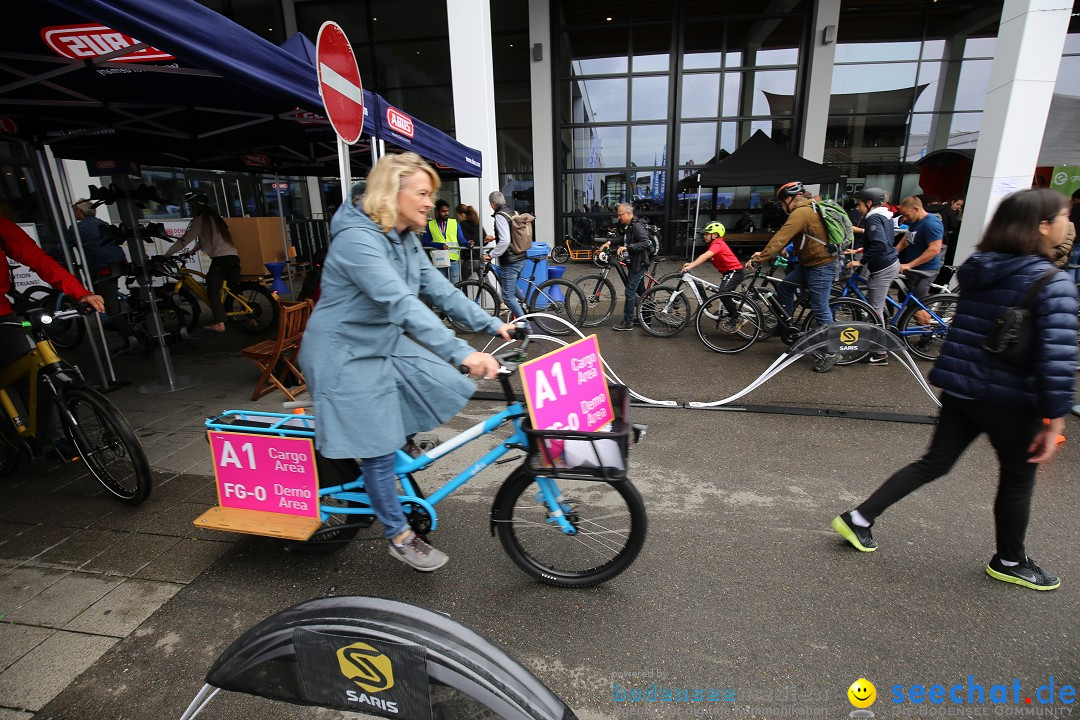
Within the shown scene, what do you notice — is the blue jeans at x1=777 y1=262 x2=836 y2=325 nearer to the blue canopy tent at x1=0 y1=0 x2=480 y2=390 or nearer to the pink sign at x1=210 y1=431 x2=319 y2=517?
the blue canopy tent at x1=0 y1=0 x2=480 y2=390

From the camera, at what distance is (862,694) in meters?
2.02

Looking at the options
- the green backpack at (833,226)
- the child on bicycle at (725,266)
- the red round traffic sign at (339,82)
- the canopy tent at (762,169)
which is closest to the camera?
the red round traffic sign at (339,82)

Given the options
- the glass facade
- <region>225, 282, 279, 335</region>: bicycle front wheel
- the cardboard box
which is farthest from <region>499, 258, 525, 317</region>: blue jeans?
the glass facade

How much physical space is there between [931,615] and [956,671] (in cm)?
32

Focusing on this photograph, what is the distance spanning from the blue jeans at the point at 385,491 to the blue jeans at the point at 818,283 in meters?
5.27

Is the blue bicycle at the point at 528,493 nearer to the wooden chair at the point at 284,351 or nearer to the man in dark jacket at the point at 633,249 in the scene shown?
the wooden chair at the point at 284,351

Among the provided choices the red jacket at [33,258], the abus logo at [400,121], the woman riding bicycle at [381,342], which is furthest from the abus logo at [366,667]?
the abus logo at [400,121]

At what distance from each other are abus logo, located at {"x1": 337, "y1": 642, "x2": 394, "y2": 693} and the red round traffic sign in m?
3.05

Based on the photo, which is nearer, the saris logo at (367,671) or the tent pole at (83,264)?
the saris logo at (367,671)

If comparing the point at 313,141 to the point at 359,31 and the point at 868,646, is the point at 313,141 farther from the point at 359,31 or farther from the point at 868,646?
the point at 359,31

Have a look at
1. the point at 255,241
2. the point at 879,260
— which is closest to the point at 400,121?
the point at 879,260

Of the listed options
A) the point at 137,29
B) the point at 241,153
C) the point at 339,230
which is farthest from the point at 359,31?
the point at 339,230

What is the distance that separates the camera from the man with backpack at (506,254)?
7285 millimetres

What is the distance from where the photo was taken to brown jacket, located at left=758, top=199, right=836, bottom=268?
5.74 meters
